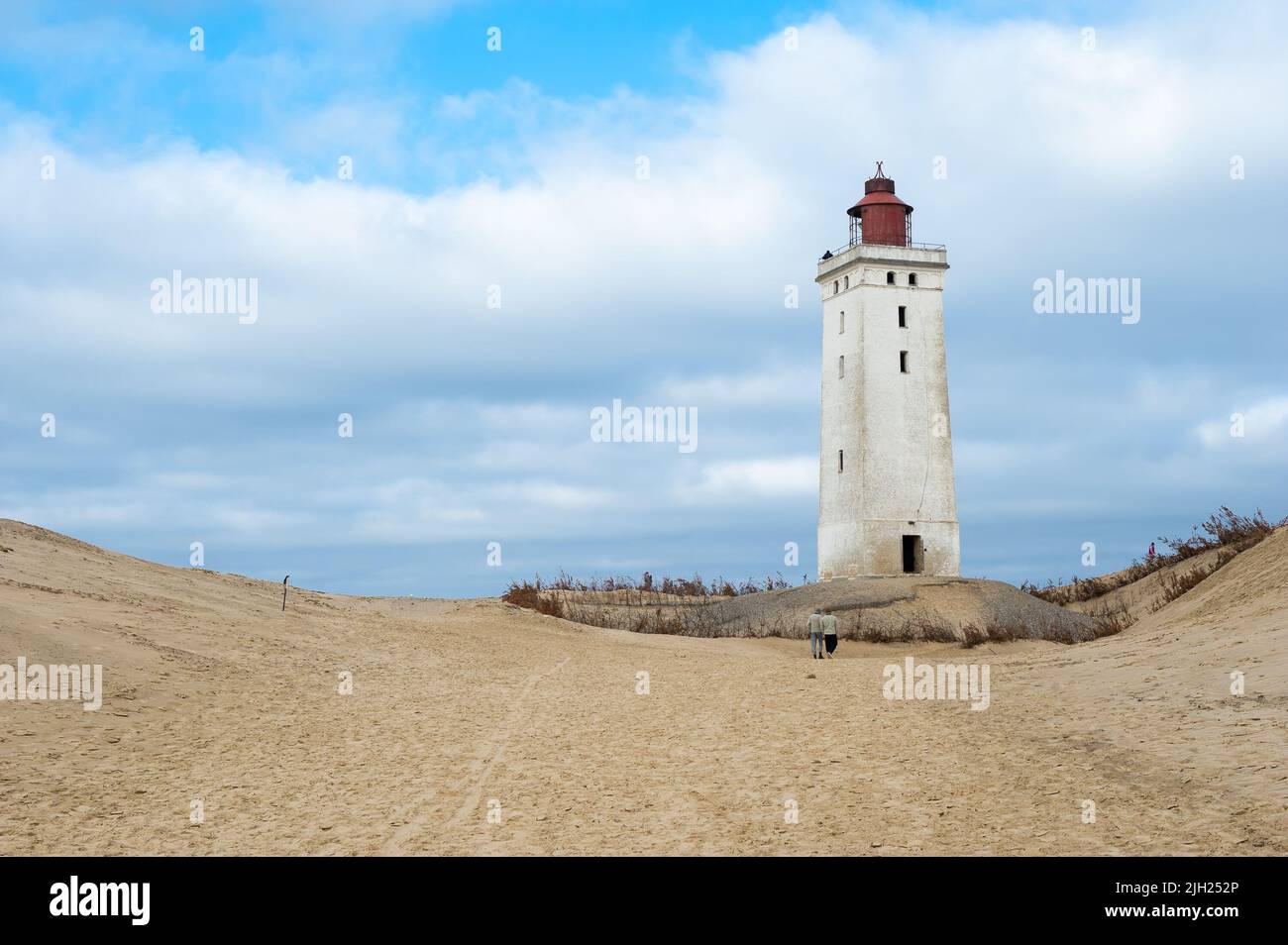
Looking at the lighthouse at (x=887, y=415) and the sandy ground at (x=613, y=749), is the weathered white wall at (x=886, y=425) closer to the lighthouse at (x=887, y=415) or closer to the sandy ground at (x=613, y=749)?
the lighthouse at (x=887, y=415)

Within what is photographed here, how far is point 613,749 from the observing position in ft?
52.3

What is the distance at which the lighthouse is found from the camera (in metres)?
44.3

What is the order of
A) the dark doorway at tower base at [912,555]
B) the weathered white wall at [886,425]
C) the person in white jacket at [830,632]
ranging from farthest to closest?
the dark doorway at tower base at [912,555] < the weathered white wall at [886,425] < the person in white jacket at [830,632]

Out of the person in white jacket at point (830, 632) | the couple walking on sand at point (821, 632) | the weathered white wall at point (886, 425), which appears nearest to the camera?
the couple walking on sand at point (821, 632)

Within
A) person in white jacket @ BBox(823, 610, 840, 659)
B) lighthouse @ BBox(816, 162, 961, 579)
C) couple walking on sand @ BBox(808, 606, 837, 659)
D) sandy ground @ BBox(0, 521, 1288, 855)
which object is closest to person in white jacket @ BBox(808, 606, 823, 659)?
couple walking on sand @ BBox(808, 606, 837, 659)

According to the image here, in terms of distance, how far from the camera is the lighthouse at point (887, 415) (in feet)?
145

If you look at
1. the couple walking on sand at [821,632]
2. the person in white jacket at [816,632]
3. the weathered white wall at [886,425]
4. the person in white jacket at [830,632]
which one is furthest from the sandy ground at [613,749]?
the weathered white wall at [886,425]

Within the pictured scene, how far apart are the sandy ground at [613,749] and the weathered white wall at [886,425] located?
18843 mm

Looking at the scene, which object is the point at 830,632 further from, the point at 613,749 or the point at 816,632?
the point at 613,749

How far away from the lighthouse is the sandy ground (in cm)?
1886

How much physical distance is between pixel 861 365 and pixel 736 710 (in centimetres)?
2795
